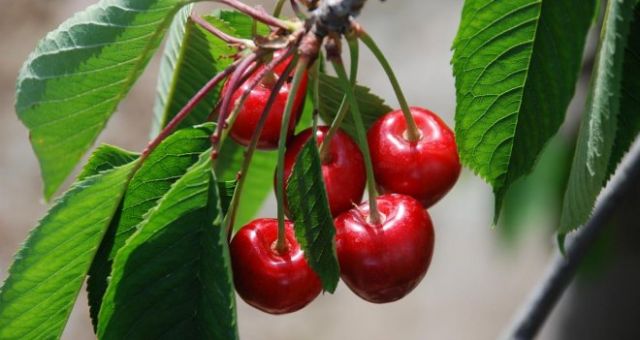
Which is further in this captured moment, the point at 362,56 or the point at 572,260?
the point at 362,56

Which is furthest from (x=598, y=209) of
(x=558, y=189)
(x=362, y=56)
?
(x=362, y=56)

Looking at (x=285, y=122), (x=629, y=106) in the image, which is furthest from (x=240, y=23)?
(x=629, y=106)

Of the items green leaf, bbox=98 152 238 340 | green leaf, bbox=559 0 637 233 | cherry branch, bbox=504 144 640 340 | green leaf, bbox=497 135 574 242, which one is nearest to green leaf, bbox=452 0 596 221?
green leaf, bbox=559 0 637 233

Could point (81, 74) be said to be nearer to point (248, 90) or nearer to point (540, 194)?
point (248, 90)

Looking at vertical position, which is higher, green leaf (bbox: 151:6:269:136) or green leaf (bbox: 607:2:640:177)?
green leaf (bbox: 151:6:269:136)

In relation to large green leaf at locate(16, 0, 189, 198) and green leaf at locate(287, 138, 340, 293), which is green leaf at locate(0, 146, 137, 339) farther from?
green leaf at locate(287, 138, 340, 293)

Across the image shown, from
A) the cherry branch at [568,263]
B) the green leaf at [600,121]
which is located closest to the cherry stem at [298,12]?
the green leaf at [600,121]

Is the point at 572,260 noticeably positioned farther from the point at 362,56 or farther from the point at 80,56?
the point at 362,56
